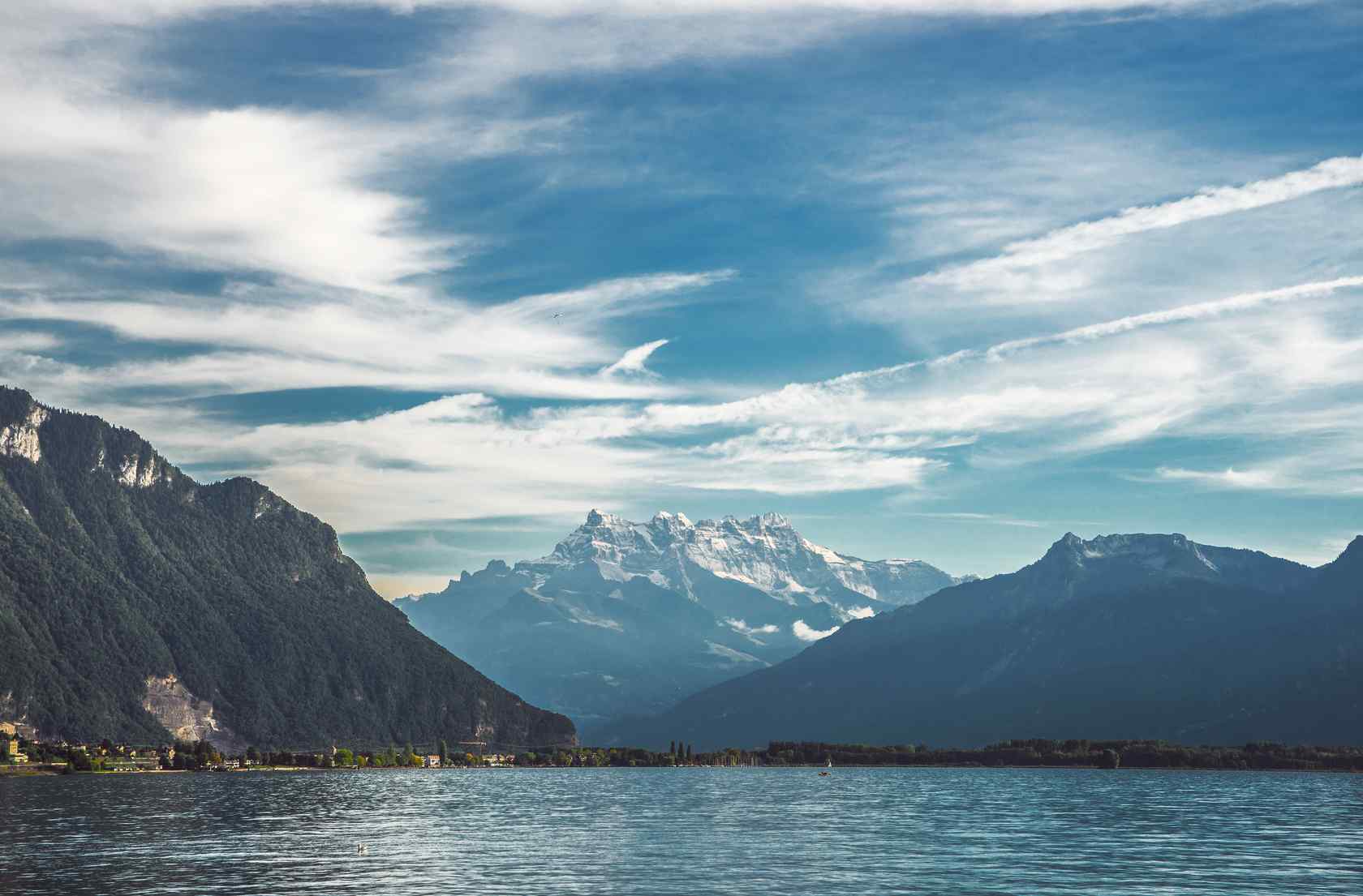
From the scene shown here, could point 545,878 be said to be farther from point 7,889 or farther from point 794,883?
point 7,889

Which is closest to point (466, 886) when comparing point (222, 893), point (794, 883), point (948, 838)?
point (222, 893)

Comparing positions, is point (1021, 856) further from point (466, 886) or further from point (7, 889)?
point (7, 889)

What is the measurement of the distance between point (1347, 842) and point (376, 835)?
132062 millimetres

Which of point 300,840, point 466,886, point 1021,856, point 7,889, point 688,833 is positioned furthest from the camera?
point 688,833

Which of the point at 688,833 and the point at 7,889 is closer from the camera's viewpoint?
the point at 7,889

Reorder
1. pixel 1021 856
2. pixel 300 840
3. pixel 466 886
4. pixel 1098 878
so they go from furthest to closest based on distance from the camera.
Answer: pixel 300 840
pixel 1021 856
pixel 1098 878
pixel 466 886

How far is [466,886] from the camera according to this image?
130 metres

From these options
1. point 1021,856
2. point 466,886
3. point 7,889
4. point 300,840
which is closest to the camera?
point 7,889

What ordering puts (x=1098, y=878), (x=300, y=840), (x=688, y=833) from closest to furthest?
1. (x=1098, y=878)
2. (x=300, y=840)
3. (x=688, y=833)

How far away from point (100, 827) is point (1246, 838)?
536 feet

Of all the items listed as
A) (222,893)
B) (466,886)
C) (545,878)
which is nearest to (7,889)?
(222,893)

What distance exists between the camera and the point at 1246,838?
197 m

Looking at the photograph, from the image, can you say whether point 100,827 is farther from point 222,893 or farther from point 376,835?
point 222,893

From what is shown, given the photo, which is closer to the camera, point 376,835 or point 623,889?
point 623,889
